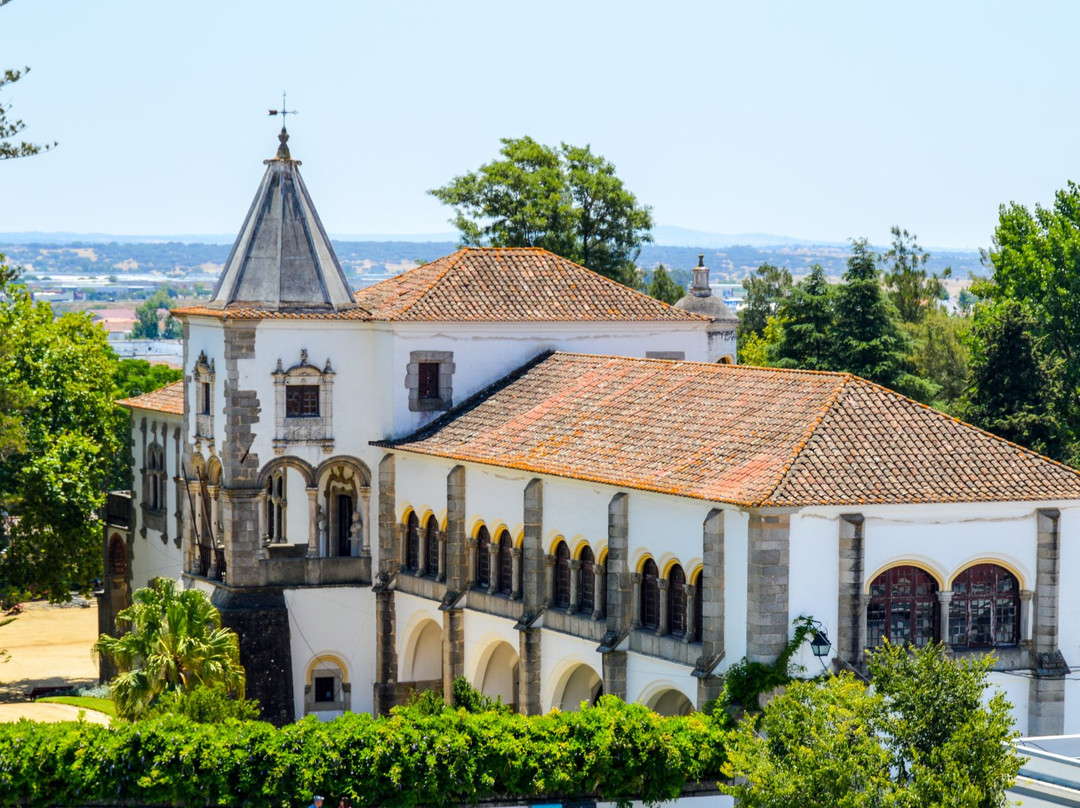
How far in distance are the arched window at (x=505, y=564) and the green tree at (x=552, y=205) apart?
38.9 meters

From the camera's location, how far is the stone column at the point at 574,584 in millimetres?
49281

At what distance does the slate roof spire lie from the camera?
190 feet

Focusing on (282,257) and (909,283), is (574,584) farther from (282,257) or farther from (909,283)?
(909,283)

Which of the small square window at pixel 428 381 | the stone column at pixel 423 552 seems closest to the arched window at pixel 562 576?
the stone column at pixel 423 552

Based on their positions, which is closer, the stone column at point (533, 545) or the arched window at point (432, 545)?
the stone column at point (533, 545)

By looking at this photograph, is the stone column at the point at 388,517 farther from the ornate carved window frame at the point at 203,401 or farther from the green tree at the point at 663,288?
the green tree at the point at 663,288

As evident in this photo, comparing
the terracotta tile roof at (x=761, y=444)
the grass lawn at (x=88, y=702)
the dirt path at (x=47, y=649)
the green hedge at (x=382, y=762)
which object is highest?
the terracotta tile roof at (x=761, y=444)

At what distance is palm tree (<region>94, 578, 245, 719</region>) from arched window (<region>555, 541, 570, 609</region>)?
8.57 m

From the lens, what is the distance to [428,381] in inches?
2302

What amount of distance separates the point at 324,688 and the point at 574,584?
11780mm

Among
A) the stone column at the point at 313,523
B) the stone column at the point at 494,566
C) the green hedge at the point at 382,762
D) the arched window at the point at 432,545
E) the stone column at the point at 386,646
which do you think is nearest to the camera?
the green hedge at the point at 382,762

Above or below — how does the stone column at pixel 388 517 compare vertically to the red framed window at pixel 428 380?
below

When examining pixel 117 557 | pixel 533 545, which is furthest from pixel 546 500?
pixel 117 557

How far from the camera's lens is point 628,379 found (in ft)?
176
